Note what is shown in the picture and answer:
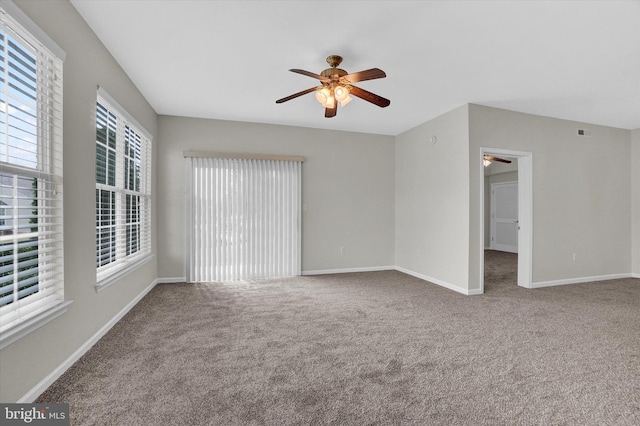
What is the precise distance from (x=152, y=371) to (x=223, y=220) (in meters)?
2.91

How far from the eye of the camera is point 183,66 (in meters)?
3.09

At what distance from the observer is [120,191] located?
3.15 m

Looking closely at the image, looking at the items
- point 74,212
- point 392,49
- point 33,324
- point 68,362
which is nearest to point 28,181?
→ point 74,212

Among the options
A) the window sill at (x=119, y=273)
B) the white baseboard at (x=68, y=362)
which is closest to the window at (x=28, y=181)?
the white baseboard at (x=68, y=362)

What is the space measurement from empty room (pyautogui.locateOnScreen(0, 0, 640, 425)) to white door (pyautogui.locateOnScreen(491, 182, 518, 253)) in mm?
3116

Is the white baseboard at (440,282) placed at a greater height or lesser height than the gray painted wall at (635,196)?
lesser

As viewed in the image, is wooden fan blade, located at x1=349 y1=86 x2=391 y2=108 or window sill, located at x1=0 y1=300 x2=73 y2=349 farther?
wooden fan blade, located at x1=349 y1=86 x2=391 y2=108

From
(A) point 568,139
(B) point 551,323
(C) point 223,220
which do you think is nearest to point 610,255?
(A) point 568,139

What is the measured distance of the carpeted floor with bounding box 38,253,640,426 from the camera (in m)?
1.68

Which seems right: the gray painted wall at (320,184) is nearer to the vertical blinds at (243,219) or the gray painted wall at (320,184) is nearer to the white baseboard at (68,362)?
the vertical blinds at (243,219)

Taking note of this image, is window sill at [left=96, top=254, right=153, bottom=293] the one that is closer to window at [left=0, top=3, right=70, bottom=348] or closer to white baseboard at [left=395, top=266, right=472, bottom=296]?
window at [left=0, top=3, right=70, bottom=348]

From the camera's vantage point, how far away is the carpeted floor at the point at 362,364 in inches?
66.2

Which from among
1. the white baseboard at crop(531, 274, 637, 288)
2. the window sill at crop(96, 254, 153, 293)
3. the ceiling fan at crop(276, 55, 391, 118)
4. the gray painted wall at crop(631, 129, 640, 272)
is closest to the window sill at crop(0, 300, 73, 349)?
the window sill at crop(96, 254, 153, 293)

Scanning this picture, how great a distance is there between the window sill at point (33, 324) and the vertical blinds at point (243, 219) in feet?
8.78
